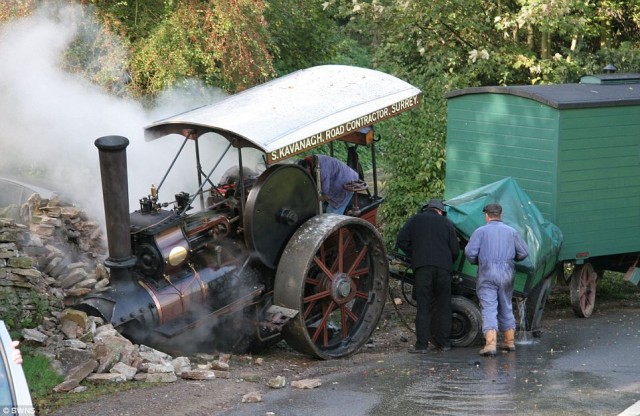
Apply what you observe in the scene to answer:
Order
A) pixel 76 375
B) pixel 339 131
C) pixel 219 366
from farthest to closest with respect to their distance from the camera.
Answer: pixel 339 131 < pixel 219 366 < pixel 76 375

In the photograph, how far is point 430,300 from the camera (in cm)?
964

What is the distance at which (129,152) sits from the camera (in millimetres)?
11555

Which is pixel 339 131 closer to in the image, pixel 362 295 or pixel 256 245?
pixel 256 245

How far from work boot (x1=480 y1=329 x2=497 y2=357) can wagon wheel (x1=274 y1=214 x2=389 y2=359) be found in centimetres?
109

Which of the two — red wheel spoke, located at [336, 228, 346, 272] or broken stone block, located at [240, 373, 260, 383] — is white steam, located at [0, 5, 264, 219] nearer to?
red wheel spoke, located at [336, 228, 346, 272]

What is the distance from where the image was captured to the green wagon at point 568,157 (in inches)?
434

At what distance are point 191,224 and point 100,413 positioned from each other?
234 centimetres

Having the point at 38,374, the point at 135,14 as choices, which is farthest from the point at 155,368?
the point at 135,14

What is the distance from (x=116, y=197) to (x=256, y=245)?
4.72 feet

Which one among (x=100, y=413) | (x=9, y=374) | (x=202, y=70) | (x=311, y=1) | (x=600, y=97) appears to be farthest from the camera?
(x=311, y=1)

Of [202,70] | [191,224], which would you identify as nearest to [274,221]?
[191,224]

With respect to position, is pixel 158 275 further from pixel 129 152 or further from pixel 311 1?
pixel 311 1

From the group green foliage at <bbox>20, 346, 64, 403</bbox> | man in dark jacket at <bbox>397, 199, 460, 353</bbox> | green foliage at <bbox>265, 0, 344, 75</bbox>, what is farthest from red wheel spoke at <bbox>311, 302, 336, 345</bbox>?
green foliage at <bbox>265, 0, 344, 75</bbox>

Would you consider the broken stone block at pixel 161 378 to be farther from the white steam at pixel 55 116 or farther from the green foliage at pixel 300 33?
the green foliage at pixel 300 33
